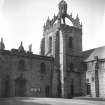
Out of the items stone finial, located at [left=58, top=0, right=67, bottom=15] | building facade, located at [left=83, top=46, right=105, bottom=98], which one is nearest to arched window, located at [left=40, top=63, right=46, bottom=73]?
building facade, located at [left=83, top=46, right=105, bottom=98]

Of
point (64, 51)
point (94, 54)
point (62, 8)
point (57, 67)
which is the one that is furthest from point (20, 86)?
point (62, 8)

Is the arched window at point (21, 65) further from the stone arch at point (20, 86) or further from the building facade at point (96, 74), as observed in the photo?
the building facade at point (96, 74)

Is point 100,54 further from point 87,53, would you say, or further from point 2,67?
point 2,67

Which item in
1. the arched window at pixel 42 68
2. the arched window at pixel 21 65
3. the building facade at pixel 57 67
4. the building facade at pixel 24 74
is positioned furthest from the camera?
the arched window at pixel 42 68

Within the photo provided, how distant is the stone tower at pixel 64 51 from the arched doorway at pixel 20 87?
6.42 meters

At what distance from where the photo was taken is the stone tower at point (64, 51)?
43.9m

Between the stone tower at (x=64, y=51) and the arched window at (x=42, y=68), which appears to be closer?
the arched window at (x=42, y=68)

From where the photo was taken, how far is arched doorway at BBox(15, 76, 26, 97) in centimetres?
3913

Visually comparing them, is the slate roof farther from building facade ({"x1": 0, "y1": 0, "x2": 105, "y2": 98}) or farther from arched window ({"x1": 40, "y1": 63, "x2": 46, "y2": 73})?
arched window ({"x1": 40, "y1": 63, "x2": 46, "y2": 73})

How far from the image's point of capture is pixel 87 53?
163 feet

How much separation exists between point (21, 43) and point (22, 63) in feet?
14.8

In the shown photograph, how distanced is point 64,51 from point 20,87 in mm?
12564

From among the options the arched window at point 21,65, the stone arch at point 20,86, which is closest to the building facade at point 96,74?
the stone arch at point 20,86

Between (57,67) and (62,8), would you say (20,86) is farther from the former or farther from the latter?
(62,8)
